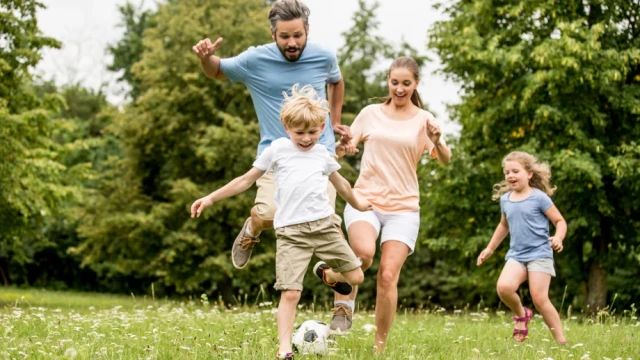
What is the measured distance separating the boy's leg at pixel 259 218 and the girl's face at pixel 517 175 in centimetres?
259

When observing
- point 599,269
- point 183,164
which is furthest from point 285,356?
point 183,164

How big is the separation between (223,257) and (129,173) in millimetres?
5688

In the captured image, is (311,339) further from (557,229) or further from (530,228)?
(557,229)

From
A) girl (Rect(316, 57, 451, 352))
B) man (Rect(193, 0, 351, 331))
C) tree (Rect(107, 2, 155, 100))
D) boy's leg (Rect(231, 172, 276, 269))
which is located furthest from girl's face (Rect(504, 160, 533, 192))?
tree (Rect(107, 2, 155, 100))

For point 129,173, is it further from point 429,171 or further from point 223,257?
point 429,171

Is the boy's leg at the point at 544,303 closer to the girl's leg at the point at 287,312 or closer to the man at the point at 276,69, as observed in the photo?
the man at the point at 276,69

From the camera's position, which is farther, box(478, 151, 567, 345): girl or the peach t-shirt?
box(478, 151, 567, 345): girl

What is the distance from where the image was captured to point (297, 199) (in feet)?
16.9

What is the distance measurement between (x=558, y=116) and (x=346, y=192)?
12.0 meters

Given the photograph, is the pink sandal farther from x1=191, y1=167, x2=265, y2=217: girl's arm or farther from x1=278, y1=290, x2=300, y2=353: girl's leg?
x1=191, y1=167, x2=265, y2=217: girl's arm

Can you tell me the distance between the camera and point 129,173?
27859 millimetres

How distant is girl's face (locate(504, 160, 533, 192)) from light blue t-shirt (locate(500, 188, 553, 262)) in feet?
0.42

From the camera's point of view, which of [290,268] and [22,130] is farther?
[22,130]

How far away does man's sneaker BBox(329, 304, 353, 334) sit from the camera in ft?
20.1
